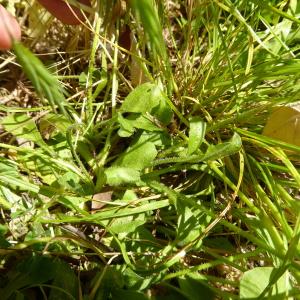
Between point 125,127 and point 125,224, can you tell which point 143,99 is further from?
point 125,224

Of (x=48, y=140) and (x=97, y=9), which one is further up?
(x=97, y=9)

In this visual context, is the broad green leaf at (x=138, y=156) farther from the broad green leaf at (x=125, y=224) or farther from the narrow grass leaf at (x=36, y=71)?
the narrow grass leaf at (x=36, y=71)

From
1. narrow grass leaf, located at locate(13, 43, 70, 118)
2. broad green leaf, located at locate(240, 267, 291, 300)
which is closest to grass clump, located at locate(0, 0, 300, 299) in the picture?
broad green leaf, located at locate(240, 267, 291, 300)

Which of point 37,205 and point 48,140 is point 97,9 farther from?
point 37,205

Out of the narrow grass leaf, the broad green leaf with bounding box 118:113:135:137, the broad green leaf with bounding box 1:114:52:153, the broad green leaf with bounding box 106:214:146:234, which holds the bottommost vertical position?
the broad green leaf with bounding box 106:214:146:234

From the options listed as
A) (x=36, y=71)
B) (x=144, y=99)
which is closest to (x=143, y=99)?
(x=144, y=99)

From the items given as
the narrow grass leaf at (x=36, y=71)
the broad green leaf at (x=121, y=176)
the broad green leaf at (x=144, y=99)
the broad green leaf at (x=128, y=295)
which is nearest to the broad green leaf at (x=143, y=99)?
the broad green leaf at (x=144, y=99)

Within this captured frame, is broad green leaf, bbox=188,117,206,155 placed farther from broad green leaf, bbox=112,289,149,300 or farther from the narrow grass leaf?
the narrow grass leaf

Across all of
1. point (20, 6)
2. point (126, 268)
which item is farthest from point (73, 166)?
point (20, 6)
